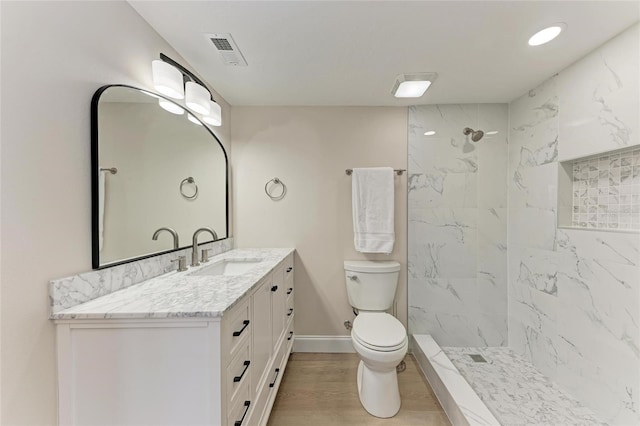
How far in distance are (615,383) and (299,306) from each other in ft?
6.45

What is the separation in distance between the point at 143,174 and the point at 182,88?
0.51 m

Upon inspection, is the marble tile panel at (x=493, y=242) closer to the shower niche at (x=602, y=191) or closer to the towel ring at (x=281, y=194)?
the shower niche at (x=602, y=191)

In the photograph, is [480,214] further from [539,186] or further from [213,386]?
[213,386]

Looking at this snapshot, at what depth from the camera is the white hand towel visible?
84.3 inches

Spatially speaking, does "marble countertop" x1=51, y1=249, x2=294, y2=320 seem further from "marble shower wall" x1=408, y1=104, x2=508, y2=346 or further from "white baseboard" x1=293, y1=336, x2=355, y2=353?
"marble shower wall" x1=408, y1=104, x2=508, y2=346

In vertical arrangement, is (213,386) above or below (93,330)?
below

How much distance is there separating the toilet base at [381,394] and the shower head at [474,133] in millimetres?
1835

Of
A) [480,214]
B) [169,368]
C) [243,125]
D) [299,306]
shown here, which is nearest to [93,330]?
[169,368]

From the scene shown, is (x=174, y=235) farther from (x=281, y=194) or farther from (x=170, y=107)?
(x=281, y=194)

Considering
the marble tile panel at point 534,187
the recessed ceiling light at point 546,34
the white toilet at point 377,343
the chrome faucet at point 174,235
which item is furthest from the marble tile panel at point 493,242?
the chrome faucet at point 174,235

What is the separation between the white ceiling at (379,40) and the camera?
1180 millimetres

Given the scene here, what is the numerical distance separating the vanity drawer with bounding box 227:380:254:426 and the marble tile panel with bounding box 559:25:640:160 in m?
2.16

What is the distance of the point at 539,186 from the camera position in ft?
6.25

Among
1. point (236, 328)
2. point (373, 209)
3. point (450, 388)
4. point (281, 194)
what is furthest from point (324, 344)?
point (236, 328)
